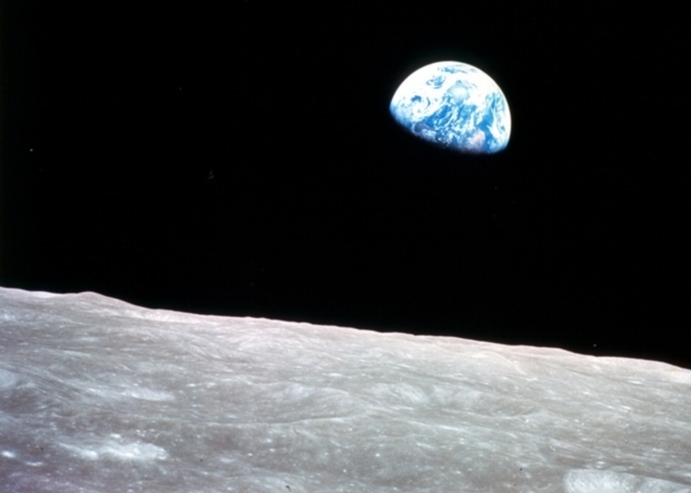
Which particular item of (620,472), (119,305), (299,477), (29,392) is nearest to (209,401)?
(29,392)

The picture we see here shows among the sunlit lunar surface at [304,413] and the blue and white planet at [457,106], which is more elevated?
the blue and white planet at [457,106]

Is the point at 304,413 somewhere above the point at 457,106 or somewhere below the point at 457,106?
below

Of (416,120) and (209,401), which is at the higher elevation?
(416,120)

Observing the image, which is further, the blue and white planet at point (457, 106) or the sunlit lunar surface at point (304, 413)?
the blue and white planet at point (457, 106)

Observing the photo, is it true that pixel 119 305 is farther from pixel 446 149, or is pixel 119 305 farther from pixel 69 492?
pixel 69 492
